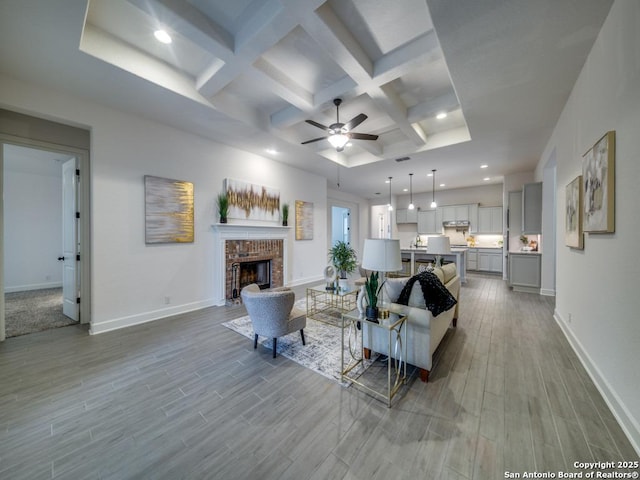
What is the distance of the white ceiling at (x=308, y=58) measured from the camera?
2.03 meters

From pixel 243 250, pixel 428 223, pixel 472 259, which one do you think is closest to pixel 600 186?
pixel 243 250

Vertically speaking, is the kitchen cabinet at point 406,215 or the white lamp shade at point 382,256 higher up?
the kitchen cabinet at point 406,215

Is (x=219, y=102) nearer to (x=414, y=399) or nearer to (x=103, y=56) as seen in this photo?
(x=103, y=56)

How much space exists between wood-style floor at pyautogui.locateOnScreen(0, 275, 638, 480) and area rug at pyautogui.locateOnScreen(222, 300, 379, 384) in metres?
0.14

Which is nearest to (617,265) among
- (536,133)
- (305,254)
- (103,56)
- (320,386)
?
(320,386)

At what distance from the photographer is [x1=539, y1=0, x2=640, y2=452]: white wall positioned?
1.59 m

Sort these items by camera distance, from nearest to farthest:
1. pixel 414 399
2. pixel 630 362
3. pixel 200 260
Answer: pixel 630 362 < pixel 414 399 < pixel 200 260

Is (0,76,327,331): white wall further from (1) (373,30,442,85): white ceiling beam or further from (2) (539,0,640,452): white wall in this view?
(2) (539,0,640,452): white wall

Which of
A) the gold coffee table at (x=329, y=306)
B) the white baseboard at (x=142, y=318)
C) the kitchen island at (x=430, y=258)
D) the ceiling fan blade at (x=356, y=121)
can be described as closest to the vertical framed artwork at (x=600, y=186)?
Result: the ceiling fan blade at (x=356, y=121)

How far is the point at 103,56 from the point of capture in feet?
8.16

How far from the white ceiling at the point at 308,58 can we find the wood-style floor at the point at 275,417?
3138mm

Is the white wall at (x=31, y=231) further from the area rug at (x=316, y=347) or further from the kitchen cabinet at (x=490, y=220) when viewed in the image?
the kitchen cabinet at (x=490, y=220)

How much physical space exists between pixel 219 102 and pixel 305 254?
4.08 metres

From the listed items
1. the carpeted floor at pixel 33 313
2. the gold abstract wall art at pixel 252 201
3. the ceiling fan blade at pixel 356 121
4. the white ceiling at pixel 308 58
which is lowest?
the carpeted floor at pixel 33 313
